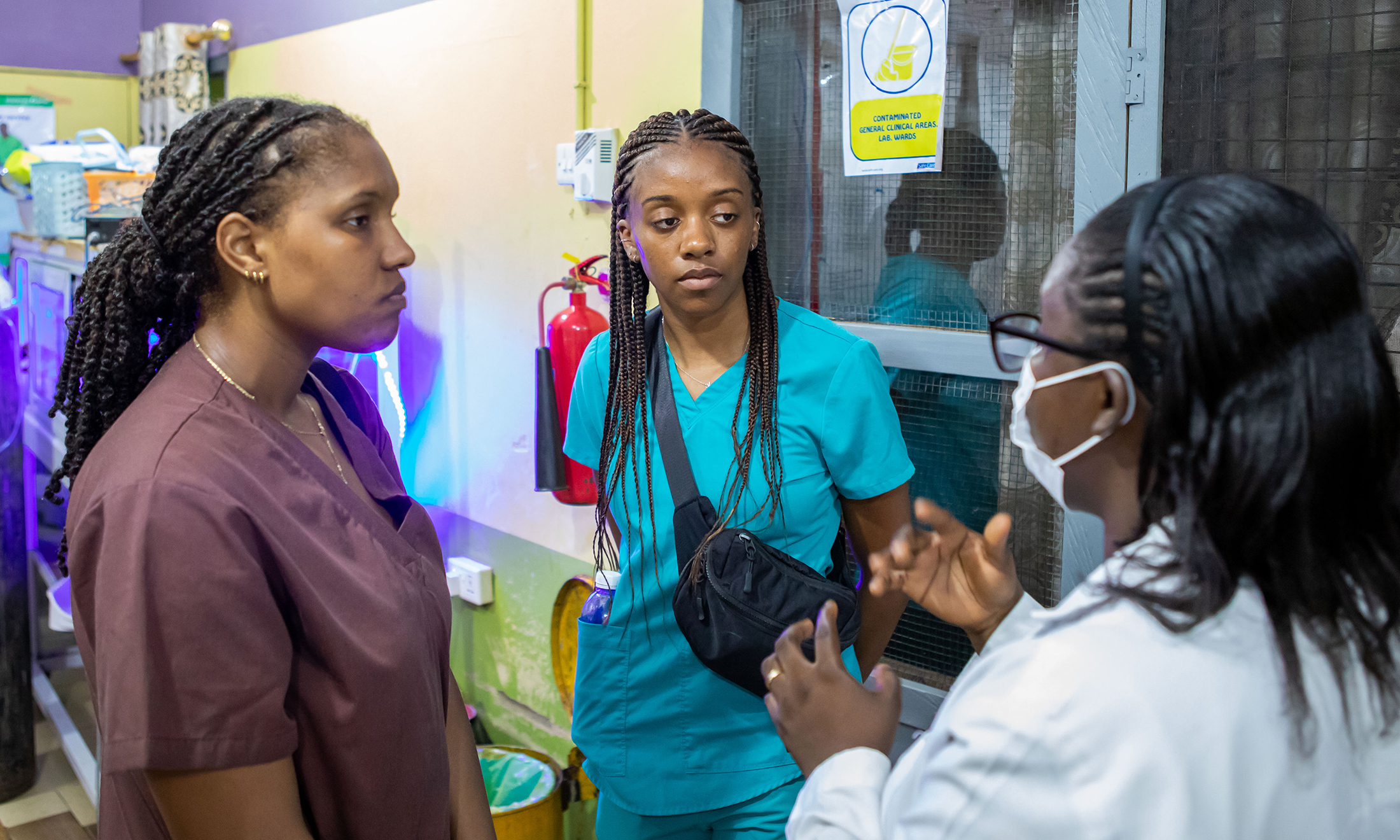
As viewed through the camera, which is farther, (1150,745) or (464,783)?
(464,783)

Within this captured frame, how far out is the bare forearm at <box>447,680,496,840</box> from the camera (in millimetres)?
1287

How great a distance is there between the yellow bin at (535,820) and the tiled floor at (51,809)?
1.28 meters

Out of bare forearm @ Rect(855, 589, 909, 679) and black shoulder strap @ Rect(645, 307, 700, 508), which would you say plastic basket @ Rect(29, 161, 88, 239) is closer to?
black shoulder strap @ Rect(645, 307, 700, 508)

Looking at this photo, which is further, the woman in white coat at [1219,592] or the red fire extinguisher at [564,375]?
the red fire extinguisher at [564,375]

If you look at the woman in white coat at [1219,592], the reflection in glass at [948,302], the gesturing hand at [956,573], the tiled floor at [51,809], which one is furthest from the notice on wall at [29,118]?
the woman in white coat at [1219,592]

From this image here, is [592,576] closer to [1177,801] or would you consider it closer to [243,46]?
[1177,801]

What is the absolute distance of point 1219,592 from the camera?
706mm

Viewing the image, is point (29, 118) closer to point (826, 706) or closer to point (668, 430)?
point (668, 430)

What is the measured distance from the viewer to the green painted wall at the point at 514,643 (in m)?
2.65

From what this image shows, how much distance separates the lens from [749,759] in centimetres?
145

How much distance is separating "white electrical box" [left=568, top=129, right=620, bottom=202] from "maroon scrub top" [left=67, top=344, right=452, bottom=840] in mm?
1298

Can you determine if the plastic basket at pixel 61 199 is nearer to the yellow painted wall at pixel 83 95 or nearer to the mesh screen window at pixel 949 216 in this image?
the yellow painted wall at pixel 83 95

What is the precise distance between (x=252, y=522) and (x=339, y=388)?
442mm

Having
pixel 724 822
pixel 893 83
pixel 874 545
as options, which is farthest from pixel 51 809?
pixel 893 83
